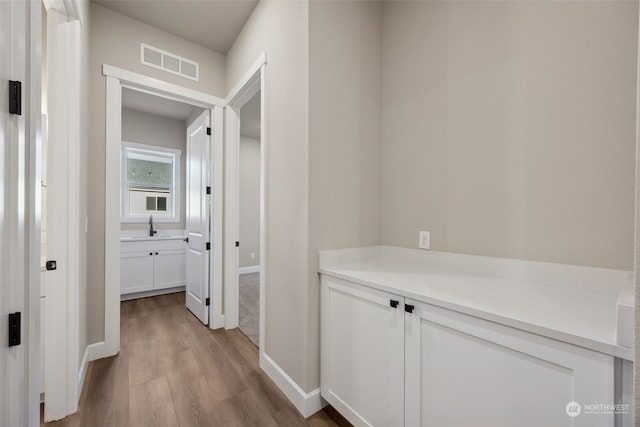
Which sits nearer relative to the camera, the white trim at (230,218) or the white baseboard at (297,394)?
the white baseboard at (297,394)

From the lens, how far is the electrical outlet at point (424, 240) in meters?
1.68

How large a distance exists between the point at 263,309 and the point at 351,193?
109cm

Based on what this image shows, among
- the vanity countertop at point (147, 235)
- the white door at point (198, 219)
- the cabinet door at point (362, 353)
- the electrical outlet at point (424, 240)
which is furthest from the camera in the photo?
the vanity countertop at point (147, 235)

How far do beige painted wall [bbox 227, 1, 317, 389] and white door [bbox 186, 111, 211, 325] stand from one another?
1.16 m

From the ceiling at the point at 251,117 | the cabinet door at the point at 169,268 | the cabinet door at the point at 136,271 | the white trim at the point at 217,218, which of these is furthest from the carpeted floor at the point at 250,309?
the ceiling at the point at 251,117

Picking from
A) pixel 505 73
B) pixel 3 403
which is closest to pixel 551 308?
pixel 505 73

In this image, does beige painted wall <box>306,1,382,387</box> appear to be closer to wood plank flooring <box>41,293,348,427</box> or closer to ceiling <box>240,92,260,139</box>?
wood plank flooring <box>41,293,348,427</box>

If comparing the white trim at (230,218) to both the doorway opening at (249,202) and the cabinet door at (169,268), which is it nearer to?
the cabinet door at (169,268)

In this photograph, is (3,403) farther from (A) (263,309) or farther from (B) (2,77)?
(A) (263,309)

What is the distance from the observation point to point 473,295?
1084 millimetres

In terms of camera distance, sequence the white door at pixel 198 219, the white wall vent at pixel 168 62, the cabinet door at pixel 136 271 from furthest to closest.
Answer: the cabinet door at pixel 136 271 < the white door at pixel 198 219 < the white wall vent at pixel 168 62

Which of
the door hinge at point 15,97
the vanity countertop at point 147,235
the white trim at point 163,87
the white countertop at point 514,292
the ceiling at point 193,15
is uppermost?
the ceiling at point 193,15

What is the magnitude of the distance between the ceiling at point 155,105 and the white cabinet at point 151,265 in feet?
6.58

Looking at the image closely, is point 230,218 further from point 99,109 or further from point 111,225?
point 99,109
